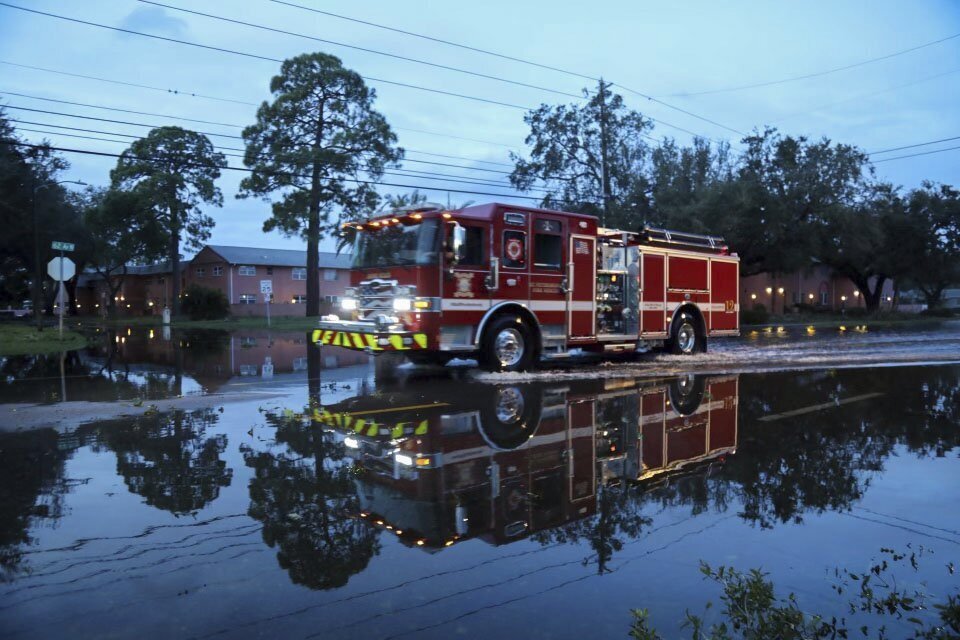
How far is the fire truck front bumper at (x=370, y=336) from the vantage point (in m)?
11.8

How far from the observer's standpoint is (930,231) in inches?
2031

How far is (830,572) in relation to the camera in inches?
153

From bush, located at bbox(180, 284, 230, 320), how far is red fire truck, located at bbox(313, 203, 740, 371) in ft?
119

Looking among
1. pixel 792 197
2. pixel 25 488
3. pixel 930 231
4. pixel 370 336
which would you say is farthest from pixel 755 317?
pixel 25 488

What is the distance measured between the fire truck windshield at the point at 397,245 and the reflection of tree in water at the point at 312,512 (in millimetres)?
5545

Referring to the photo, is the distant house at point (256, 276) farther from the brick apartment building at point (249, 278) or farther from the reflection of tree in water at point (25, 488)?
the reflection of tree in water at point (25, 488)

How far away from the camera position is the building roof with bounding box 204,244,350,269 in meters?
60.8

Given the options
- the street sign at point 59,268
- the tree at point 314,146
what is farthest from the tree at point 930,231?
Result: the street sign at point 59,268

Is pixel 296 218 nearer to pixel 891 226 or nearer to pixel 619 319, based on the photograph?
pixel 619 319

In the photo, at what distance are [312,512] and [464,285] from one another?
7.70 metres

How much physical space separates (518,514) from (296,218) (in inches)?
1424

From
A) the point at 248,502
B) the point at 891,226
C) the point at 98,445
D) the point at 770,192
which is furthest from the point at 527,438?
the point at 891,226

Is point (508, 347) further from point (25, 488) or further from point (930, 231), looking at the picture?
point (930, 231)

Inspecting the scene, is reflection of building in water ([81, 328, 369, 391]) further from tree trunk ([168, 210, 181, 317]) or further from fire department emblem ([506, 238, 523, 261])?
tree trunk ([168, 210, 181, 317])
